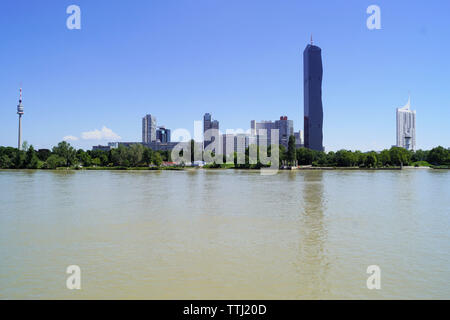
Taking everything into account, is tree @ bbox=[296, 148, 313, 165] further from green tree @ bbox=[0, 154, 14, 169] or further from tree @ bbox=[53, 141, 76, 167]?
green tree @ bbox=[0, 154, 14, 169]

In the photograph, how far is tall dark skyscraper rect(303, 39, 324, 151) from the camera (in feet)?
573

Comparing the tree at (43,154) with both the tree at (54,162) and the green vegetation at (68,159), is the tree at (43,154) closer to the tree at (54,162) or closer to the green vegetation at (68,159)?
the green vegetation at (68,159)

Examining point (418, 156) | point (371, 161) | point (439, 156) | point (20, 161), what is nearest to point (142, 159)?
point (20, 161)

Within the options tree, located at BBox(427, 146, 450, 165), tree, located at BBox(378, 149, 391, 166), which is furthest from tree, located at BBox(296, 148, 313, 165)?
tree, located at BBox(427, 146, 450, 165)

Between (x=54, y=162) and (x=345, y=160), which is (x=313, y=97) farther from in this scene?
(x=54, y=162)

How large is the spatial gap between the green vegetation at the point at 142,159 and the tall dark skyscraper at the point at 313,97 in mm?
70847

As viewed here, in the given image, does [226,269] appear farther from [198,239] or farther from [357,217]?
[357,217]

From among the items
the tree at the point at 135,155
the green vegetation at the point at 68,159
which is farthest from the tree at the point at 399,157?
the tree at the point at 135,155

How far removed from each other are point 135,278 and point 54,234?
5416 millimetres

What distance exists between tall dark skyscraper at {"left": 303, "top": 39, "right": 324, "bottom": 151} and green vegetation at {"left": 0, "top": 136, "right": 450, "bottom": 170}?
70.8 m

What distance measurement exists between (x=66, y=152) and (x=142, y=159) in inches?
747

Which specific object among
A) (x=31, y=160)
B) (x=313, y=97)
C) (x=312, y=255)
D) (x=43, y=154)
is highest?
(x=313, y=97)

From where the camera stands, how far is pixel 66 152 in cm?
8019
